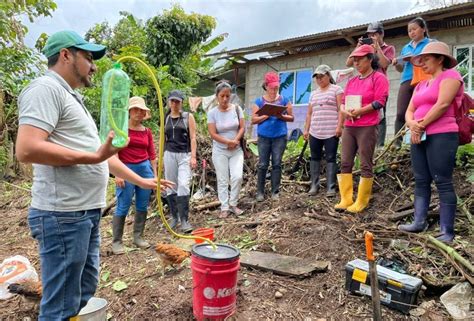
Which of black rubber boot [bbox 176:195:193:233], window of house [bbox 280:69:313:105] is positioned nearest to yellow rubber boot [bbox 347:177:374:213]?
black rubber boot [bbox 176:195:193:233]

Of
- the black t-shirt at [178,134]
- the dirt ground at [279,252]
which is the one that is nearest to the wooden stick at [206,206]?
the dirt ground at [279,252]

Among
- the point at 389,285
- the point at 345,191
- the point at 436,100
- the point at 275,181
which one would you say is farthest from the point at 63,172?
the point at 275,181

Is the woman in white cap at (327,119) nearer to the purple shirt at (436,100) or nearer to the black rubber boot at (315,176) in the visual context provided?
the black rubber boot at (315,176)

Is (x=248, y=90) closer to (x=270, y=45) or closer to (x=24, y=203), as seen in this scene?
(x=270, y=45)

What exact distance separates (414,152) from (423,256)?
3.45 ft

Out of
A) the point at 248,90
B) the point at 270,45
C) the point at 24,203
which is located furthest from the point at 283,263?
the point at 248,90

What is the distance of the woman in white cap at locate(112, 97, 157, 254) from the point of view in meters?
4.44

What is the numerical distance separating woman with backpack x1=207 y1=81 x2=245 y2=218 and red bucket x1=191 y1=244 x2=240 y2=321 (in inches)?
103

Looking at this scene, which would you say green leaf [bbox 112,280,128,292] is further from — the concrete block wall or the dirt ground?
the concrete block wall

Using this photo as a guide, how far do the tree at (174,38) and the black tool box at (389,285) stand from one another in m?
10.9

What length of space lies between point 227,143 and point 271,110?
0.80 meters

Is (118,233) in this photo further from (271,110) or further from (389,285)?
(389,285)

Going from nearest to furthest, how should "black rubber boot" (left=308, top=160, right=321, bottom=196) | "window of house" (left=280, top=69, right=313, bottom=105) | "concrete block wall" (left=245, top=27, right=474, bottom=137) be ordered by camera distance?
"black rubber boot" (left=308, top=160, right=321, bottom=196), "concrete block wall" (left=245, top=27, right=474, bottom=137), "window of house" (left=280, top=69, right=313, bottom=105)

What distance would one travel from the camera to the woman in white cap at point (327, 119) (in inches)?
201
